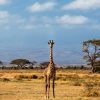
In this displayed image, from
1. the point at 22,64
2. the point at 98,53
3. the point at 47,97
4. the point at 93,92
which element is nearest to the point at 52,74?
the point at 47,97

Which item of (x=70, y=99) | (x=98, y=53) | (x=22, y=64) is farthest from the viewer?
(x=22, y=64)

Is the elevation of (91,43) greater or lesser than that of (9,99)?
greater

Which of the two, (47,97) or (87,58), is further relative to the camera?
(87,58)

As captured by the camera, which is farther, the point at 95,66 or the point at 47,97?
the point at 95,66

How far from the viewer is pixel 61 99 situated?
24141 millimetres

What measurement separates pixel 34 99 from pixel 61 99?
1.45 metres

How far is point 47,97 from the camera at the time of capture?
82.5 feet

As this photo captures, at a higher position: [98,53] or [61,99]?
[98,53]

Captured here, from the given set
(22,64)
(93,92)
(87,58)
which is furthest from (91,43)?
(93,92)

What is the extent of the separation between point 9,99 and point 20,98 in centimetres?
59

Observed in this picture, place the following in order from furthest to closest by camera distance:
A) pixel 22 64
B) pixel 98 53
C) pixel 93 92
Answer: pixel 22 64, pixel 98 53, pixel 93 92

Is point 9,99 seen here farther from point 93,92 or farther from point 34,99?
point 93,92

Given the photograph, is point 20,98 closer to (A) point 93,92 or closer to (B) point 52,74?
(B) point 52,74

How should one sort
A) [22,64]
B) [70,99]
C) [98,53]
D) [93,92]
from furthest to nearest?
1. [22,64]
2. [98,53]
3. [93,92]
4. [70,99]
